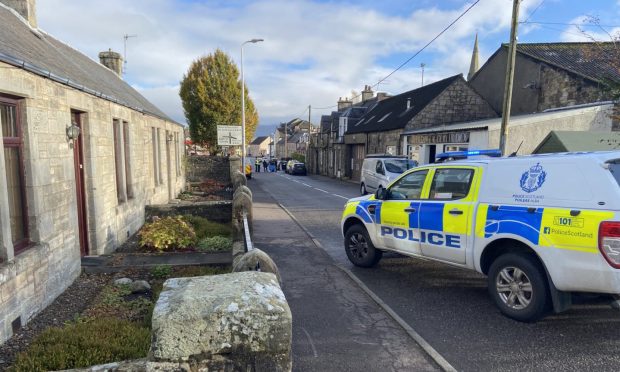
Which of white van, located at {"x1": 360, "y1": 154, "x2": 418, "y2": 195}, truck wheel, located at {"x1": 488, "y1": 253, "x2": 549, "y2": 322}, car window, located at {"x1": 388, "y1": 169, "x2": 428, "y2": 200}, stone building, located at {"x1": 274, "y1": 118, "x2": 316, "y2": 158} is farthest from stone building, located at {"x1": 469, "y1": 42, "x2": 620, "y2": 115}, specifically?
stone building, located at {"x1": 274, "y1": 118, "x2": 316, "y2": 158}

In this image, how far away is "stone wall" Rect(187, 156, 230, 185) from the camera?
23656mm

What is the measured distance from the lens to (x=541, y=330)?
4.24 metres

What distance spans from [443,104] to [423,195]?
19.6 metres

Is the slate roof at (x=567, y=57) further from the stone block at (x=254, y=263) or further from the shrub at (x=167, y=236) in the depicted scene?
the stone block at (x=254, y=263)

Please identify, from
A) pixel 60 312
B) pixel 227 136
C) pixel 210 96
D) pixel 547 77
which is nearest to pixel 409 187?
pixel 60 312

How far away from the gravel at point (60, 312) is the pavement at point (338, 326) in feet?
9.44

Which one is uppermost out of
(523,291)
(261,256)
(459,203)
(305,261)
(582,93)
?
(582,93)

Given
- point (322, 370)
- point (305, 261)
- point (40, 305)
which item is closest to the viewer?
point (322, 370)

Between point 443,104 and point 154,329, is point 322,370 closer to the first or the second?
point 154,329

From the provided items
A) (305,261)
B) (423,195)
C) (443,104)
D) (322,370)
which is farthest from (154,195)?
(443,104)

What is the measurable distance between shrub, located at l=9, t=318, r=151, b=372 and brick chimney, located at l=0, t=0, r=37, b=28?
23.9ft

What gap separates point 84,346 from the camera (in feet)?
12.1

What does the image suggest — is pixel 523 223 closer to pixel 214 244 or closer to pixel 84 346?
pixel 84 346

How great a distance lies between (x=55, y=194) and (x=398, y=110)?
24775 millimetres
